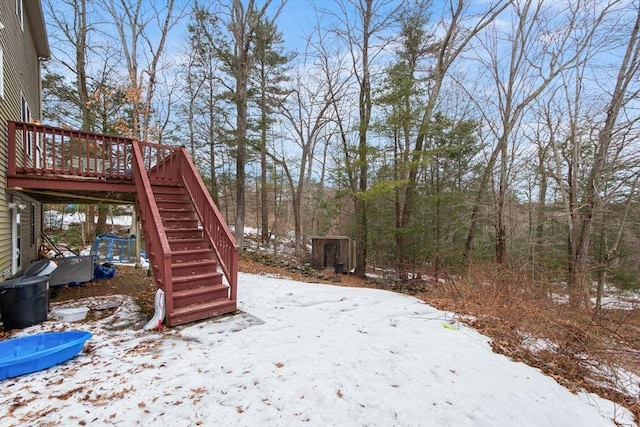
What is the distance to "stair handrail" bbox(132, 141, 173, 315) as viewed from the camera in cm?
408

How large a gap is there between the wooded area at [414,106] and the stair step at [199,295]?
614 cm

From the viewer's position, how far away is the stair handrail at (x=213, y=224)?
4.71 m

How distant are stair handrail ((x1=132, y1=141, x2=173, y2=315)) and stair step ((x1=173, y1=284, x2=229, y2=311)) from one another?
0.18 meters

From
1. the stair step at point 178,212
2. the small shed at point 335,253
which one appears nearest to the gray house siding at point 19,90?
the stair step at point 178,212

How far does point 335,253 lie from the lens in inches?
496

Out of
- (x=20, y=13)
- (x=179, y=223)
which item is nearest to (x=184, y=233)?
(x=179, y=223)

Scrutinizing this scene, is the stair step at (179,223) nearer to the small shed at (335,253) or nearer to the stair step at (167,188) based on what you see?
the stair step at (167,188)

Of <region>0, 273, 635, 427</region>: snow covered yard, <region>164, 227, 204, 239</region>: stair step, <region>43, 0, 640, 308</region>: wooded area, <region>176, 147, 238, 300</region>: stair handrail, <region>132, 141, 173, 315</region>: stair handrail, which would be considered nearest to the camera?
<region>0, 273, 635, 427</region>: snow covered yard

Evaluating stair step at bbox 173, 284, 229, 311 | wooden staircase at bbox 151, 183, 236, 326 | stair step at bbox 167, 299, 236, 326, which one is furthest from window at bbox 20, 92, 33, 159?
stair step at bbox 167, 299, 236, 326

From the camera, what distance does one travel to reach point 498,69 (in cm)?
1046

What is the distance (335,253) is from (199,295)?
8.47 meters

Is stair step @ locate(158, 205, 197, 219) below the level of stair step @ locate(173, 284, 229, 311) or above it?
above

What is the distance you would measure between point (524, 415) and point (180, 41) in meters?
18.6

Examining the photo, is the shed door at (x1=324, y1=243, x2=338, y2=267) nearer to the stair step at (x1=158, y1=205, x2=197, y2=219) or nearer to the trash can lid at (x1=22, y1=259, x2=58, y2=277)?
the stair step at (x1=158, y1=205, x2=197, y2=219)
